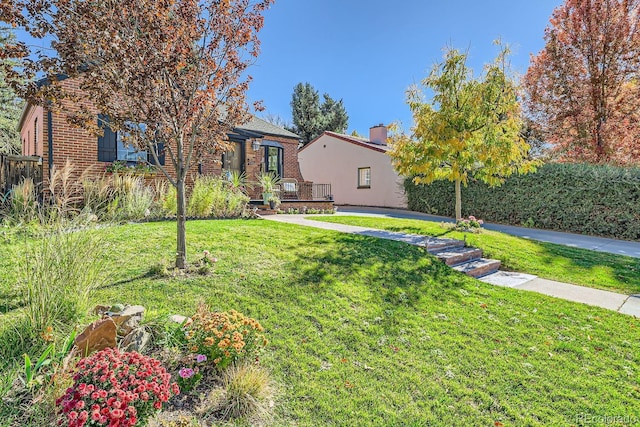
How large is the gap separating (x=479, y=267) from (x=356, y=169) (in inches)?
580

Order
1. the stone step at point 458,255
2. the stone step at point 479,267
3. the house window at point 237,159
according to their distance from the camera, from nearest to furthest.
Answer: the stone step at point 479,267, the stone step at point 458,255, the house window at point 237,159

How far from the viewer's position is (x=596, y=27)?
521 inches

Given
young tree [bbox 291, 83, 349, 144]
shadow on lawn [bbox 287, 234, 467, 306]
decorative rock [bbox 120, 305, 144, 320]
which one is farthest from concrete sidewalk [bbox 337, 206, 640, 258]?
young tree [bbox 291, 83, 349, 144]

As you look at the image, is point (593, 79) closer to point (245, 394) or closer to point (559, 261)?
point (559, 261)

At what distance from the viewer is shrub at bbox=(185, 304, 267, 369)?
2.73 m

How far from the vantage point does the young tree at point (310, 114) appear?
31969 mm

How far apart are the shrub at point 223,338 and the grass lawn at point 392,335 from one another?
297 mm

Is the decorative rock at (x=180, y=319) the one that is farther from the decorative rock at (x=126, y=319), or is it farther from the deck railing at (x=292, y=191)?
the deck railing at (x=292, y=191)

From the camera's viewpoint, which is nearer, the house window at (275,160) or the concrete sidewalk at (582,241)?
the concrete sidewalk at (582,241)

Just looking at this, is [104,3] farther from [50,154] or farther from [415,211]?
[415,211]

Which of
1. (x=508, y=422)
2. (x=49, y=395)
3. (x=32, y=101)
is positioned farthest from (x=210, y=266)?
(x=508, y=422)

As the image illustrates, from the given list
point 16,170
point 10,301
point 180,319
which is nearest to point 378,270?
point 180,319

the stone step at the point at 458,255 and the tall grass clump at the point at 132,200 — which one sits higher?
the tall grass clump at the point at 132,200

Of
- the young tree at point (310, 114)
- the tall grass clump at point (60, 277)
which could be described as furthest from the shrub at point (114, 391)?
the young tree at point (310, 114)
